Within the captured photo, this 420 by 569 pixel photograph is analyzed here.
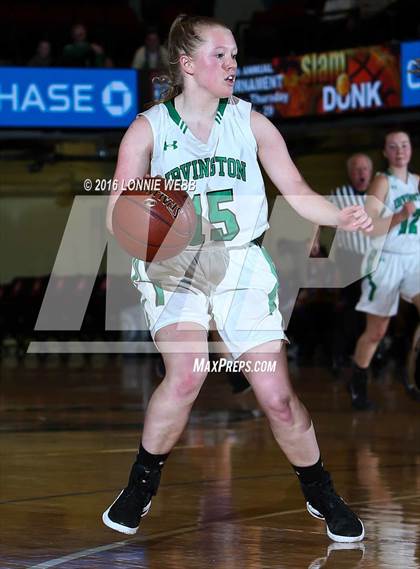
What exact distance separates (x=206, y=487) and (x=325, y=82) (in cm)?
1116

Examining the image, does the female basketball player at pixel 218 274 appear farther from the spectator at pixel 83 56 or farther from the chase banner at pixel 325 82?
the spectator at pixel 83 56

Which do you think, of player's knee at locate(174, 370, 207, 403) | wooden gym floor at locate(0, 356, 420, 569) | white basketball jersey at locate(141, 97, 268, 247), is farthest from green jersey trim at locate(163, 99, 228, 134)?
wooden gym floor at locate(0, 356, 420, 569)

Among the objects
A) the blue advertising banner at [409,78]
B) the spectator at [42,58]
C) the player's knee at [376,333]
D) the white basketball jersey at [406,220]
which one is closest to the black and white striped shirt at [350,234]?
the white basketball jersey at [406,220]

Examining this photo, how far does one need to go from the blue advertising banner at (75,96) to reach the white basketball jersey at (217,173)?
12689 millimetres

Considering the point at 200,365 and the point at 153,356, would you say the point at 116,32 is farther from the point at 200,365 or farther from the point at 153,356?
the point at 200,365

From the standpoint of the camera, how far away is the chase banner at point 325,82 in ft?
51.5

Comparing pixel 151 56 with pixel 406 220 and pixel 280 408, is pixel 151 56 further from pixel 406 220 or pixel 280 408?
pixel 280 408

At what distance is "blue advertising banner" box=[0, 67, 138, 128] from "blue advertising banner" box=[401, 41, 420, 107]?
3.89 metres

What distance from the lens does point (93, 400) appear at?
35.1ft

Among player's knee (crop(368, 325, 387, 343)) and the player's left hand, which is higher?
the player's left hand

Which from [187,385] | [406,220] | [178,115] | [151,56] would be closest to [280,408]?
[187,385]

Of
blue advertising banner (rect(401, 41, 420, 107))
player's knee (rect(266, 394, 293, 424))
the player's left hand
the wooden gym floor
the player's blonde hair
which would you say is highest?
blue advertising banner (rect(401, 41, 420, 107))

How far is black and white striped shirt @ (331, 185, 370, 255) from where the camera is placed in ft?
34.6

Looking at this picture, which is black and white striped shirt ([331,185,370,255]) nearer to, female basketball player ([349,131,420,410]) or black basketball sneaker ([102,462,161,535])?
female basketball player ([349,131,420,410])
